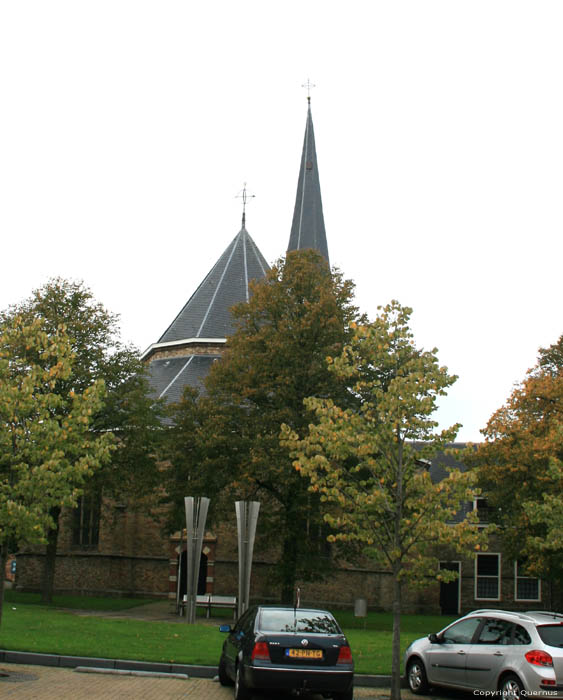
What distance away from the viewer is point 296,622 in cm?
1162

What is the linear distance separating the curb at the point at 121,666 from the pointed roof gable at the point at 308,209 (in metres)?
40.6

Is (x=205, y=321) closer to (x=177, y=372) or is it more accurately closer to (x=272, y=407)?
(x=177, y=372)

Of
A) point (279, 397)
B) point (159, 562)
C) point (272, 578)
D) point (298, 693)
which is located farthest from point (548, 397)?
point (298, 693)

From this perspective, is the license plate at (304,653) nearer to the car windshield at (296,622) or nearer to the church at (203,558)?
the car windshield at (296,622)

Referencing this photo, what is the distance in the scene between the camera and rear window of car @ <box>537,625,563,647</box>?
37.6 feet

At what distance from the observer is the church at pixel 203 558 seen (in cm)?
3725

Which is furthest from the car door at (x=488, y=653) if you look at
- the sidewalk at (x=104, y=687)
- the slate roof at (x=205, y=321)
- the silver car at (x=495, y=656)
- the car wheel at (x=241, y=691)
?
the slate roof at (x=205, y=321)

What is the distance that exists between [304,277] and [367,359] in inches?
592

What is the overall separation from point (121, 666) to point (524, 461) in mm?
18586

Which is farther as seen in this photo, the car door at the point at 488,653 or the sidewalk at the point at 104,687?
the car door at the point at 488,653

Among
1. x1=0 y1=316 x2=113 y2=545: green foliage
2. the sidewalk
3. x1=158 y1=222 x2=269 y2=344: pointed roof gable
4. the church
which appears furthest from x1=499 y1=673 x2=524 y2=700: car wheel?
x1=158 y1=222 x2=269 y2=344: pointed roof gable

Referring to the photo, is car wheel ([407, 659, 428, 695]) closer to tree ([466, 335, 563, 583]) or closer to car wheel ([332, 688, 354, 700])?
car wheel ([332, 688, 354, 700])

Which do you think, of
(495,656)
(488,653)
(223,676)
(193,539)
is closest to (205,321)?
(193,539)

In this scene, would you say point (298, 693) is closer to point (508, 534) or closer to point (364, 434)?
point (364, 434)
